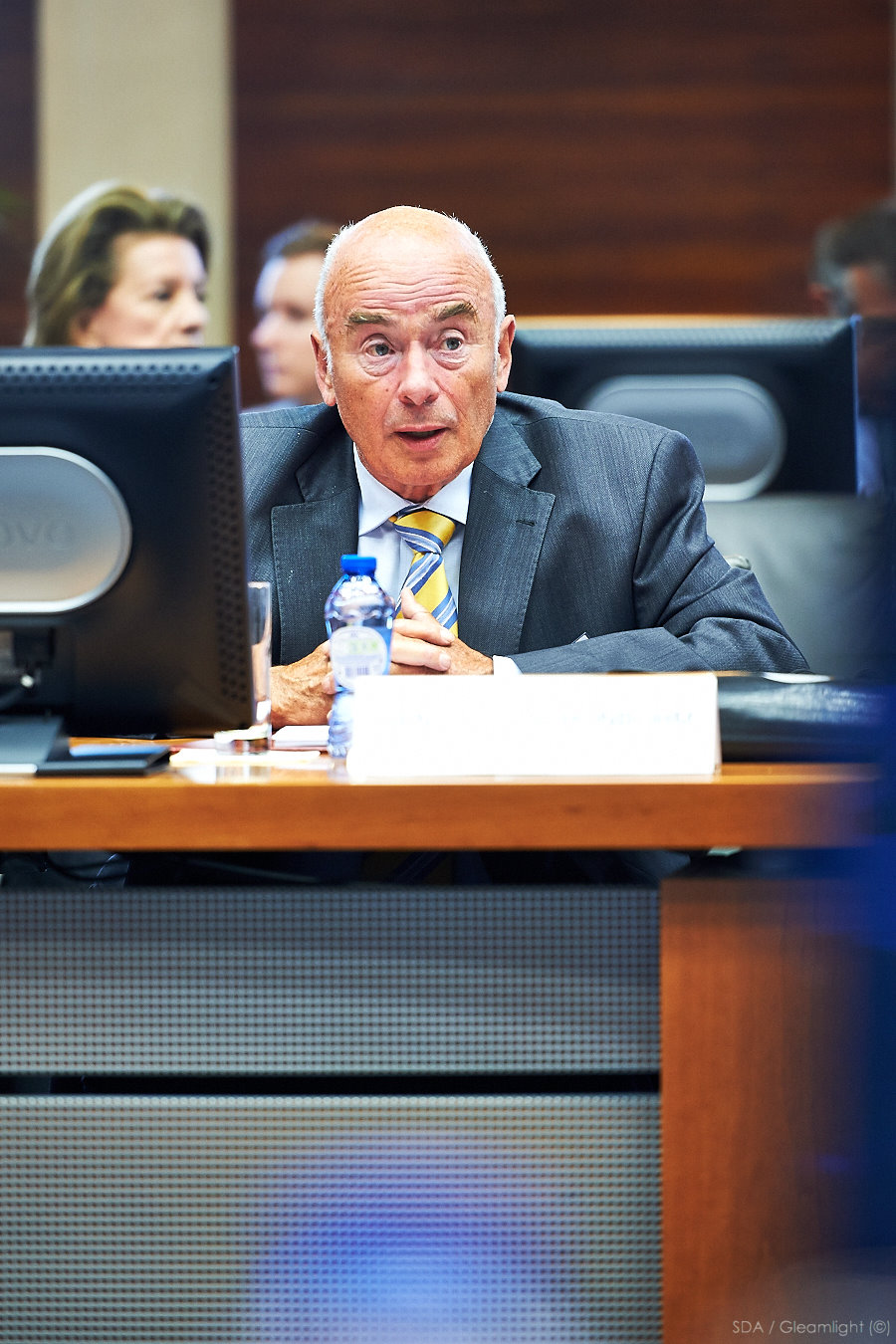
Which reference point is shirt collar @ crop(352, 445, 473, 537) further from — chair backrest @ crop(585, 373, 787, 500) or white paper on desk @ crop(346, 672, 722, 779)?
white paper on desk @ crop(346, 672, 722, 779)

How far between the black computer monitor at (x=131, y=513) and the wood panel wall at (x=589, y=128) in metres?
3.56

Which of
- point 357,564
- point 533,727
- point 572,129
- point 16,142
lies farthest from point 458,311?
point 16,142

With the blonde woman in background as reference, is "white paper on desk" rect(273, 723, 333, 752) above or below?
below

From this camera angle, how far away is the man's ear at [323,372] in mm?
1891

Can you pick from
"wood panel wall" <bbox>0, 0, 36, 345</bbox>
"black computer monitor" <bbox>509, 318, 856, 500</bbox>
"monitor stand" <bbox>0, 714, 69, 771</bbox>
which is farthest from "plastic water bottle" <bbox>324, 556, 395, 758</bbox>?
"wood panel wall" <bbox>0, 0, 36, 345</bbox>

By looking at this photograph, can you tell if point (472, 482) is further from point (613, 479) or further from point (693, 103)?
point (693, 103)

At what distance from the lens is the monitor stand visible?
1.19m

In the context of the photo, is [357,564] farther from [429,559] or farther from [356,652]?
[429,559]

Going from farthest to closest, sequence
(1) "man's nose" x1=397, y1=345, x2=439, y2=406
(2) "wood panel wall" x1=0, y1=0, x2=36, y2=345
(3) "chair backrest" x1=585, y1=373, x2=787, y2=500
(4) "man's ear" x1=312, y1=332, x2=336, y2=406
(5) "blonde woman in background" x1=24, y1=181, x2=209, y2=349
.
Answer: (2) "wood panel wall" x1=0, y1=0, x2=36, y2=345 < (5) "blonde woman in background" x1=24, y1=181, x2=209, y2=349 < (3) "chair backrest" x1=585, y1=373, x2=787, y2=500 < (4) "man's ear" x1=312, y1=332, x2=336, y2=406 < (1) "man's nose" x1=397, y1=345, x2=439, y2=406

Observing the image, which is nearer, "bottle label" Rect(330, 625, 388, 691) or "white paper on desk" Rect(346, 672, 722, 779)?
"white paper on desk" Rect(346, 672, 722, 779)

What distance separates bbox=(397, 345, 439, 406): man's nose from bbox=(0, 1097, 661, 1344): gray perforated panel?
0.91 m

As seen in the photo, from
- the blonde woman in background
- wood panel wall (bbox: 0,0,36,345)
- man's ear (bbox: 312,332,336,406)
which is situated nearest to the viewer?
man's ear (bbox: 312,332,336,406)

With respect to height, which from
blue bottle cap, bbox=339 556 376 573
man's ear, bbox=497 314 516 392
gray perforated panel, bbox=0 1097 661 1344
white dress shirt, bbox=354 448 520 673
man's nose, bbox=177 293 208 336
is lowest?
gray perforated panel, bbox=0 1097 661 1344

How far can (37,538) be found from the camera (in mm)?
1188
